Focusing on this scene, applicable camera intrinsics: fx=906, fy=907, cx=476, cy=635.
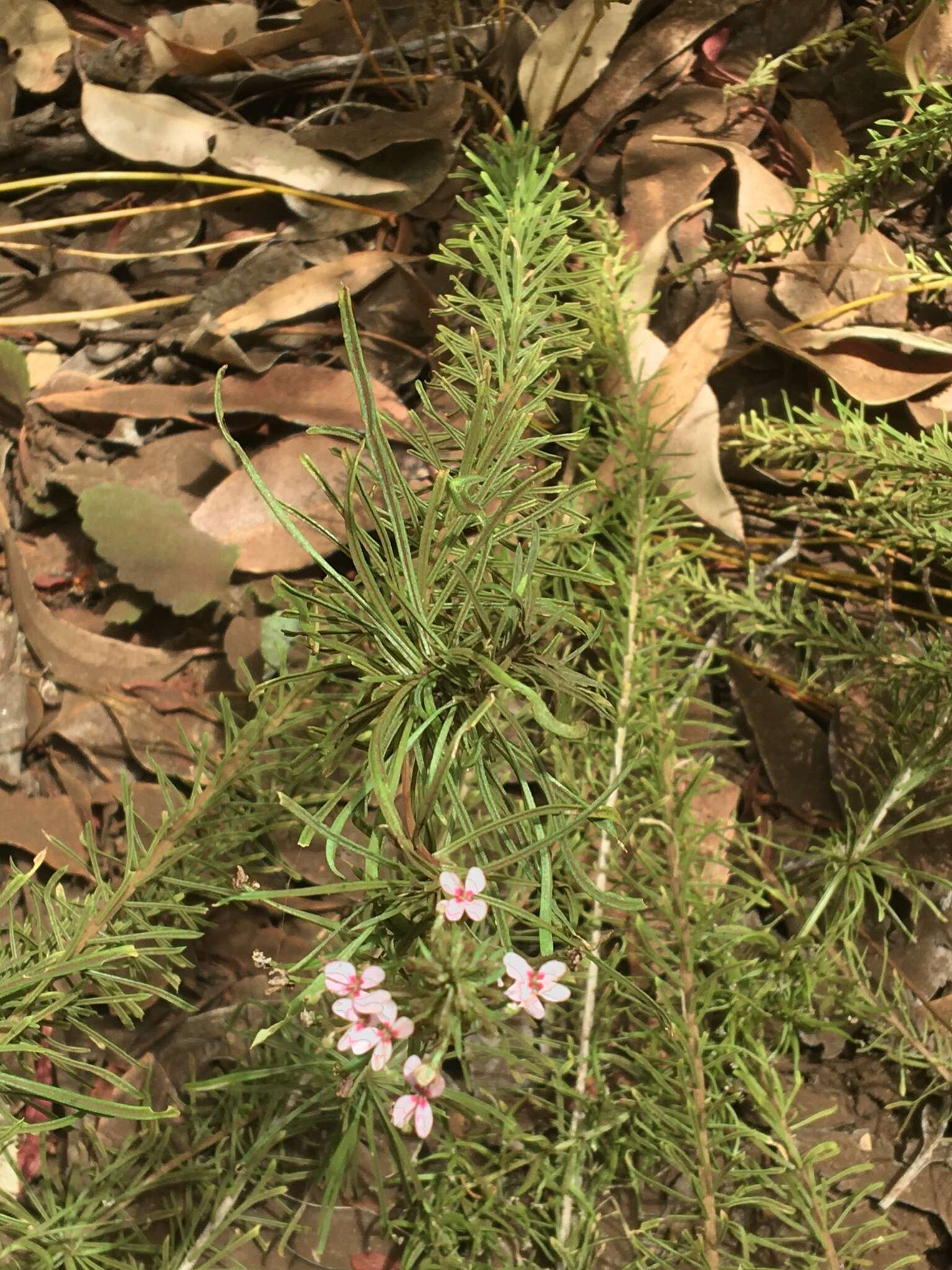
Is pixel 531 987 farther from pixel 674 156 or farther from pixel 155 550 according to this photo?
pixel 674 156

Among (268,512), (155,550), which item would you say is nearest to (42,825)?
(155,550)

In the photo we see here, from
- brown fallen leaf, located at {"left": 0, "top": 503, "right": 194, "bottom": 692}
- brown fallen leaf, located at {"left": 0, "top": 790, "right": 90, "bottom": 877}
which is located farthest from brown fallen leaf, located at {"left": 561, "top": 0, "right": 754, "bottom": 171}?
brown fallen leaf, located at {"left": 0, "top": 790, "right": 90, "bottom": 877}

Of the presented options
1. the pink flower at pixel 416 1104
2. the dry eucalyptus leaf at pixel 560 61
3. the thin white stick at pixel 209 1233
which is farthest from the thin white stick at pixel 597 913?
the dry eucalyptus leaf at pixel 560 61

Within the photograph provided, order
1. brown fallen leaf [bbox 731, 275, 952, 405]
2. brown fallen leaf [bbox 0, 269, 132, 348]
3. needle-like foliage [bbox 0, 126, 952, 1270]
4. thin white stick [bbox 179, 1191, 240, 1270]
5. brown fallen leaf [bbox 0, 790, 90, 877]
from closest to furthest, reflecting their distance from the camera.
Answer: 1. needle-like foliage [bbox 0, 126, 952, 1270]
2. thin white stick [bbox 179, 1191, 240, 1270]
3. brown fallen leaf [bbox 0, 790, 90, 877]
4. brown fallen leaf [bbox 731, 275, 952, 405]
5. brown fallen leaf [bbox 0, 269, 132, 348]

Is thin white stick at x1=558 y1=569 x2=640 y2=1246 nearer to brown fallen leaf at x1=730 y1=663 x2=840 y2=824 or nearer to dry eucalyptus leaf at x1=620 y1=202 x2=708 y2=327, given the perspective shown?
brown fallen leaf at x1=730 y1=663 x2=840 y2=824

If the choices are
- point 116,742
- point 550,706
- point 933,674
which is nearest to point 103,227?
point 116,742

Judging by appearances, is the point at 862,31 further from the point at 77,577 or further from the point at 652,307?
the point at 77,577
